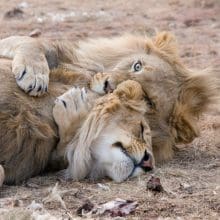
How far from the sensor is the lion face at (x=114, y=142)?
3578 mm

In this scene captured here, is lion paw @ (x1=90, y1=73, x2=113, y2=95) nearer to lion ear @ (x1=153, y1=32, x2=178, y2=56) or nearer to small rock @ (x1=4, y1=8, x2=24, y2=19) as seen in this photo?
lion ear @ (x1=153, y1=32, x2=178, y2=56)

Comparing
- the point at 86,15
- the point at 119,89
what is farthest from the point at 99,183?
the point at 86,15

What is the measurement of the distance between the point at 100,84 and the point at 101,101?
0.14m

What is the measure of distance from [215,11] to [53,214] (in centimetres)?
618

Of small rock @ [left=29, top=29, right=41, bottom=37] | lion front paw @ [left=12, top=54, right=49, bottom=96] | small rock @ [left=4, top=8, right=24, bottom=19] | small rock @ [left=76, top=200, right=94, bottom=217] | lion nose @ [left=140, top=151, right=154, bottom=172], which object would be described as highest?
small rock @ [left=4, top=8, right=24, bottom=19]

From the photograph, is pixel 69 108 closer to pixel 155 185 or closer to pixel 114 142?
pixel 114 142

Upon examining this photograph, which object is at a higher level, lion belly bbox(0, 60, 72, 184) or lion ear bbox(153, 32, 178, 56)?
lion ear bbox(153, 32, 178, 56)

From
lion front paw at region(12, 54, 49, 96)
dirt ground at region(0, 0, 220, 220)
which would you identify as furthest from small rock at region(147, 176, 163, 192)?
lion front paw at region(12, 54, 49, 96)

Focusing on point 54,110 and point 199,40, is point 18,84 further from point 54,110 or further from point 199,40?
point 199,40

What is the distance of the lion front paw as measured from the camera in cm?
370

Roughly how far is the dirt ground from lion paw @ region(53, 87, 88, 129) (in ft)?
0.88

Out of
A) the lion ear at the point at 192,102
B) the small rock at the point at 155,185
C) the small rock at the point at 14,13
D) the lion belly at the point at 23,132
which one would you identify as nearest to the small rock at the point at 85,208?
the small rock at the point at 155,185

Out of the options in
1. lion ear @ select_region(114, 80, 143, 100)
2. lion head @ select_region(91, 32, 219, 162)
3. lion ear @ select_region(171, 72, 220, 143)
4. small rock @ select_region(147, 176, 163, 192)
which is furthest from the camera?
lion ear @ select_region(171, 72, 220, 143)

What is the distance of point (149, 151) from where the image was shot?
12.1 feet
